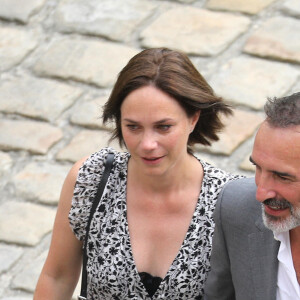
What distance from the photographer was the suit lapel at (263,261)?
3.00 m

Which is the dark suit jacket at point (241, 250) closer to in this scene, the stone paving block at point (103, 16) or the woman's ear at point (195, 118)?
the woman's ear at point (195, 118)

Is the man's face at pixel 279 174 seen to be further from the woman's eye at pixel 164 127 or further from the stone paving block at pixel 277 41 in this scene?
the stone paving block at pixel 277 41

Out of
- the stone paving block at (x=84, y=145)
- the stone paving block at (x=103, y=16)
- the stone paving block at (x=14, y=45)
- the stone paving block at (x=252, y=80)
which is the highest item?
the stone paving block at (x=103, y=16)

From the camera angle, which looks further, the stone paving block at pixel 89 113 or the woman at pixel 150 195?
the stone paving block at pixel 89 113

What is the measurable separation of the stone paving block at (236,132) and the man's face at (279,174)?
272 cm

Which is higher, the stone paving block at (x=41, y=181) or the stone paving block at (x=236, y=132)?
the stone paving block at (x=236, y=132)

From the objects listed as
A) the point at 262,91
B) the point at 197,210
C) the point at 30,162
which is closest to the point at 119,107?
the point at 197,210

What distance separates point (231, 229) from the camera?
3.14 m

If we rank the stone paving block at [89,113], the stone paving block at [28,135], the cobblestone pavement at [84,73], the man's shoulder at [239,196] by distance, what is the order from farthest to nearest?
the stone paving block at [89,113] < the stone paving block at [28,135] < the cobblestone pavement at [84,73] < the man's shoulder at [239,196]

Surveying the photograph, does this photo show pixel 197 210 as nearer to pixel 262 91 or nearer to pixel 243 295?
pixel 243 295

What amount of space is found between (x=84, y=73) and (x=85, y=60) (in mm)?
154

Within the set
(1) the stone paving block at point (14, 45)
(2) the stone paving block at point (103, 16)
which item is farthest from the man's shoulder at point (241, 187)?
(1) the stone paving block at point (14, 45)

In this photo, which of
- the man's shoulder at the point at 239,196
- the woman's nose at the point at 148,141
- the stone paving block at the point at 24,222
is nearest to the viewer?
the man's shoulder at the point at 239,196

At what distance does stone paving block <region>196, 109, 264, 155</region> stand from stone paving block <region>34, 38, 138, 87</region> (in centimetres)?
97
